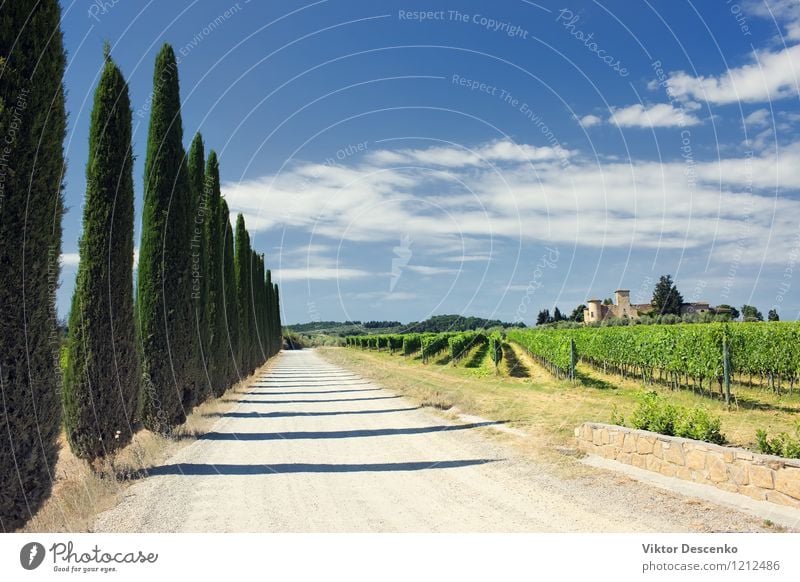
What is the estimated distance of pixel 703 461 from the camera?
7004 mm

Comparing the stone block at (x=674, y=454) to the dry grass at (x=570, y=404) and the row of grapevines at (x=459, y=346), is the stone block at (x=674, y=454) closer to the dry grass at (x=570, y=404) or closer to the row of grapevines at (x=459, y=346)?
the dry grass at (x=570, y=404)

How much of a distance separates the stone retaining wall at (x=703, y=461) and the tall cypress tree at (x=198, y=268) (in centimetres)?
1045

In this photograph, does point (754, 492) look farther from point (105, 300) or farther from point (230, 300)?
point (230, 300)

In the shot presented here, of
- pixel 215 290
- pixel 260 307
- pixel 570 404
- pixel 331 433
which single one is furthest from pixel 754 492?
pixel 260 307

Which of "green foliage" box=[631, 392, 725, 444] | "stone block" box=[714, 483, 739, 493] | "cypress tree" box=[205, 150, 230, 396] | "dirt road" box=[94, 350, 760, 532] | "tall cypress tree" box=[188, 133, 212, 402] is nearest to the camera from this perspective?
"dirt road" box=[94, 350, 760, 532]

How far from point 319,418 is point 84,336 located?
720 centimetres

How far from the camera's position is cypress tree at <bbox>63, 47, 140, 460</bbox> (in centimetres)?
918

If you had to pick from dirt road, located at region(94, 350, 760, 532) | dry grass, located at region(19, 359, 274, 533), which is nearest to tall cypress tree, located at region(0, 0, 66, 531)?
dry grass, located at region(19, 359, 274, 533)

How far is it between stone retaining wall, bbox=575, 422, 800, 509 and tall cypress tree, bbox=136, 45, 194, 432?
9.38m

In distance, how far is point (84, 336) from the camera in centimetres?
926

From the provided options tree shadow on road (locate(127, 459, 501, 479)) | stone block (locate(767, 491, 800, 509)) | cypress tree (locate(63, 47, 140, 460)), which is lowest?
tree shadow on road (locate(127, 459, 501, 479))

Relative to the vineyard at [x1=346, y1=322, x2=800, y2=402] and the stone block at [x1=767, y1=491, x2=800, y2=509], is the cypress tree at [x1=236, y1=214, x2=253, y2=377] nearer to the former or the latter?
the vineyard at [x1=346, y1=322, x2=800, y2=402]

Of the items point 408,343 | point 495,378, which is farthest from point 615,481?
point 408,343
